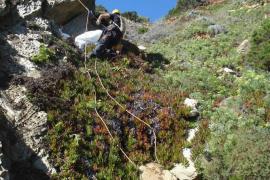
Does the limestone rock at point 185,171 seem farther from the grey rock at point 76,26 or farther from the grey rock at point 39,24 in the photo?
the grey rock at point 76,26

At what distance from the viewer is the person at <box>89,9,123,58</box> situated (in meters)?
18.0

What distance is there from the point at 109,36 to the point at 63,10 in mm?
3303

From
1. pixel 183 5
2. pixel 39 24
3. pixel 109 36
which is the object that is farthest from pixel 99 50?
pixel 183 5

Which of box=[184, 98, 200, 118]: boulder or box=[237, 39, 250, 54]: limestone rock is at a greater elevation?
box=[237, 39, 250, 54]: limestone rock

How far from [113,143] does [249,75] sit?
20.2 ft

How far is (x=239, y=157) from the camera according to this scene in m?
11.1

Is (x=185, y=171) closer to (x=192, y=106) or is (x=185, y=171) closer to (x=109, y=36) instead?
(x=192, y=106)

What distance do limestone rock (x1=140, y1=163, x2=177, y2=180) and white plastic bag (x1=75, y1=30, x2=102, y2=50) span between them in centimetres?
828

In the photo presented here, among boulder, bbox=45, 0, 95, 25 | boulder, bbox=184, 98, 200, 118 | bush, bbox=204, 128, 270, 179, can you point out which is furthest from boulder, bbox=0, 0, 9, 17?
bush, bbox=204, 128, 270, 179

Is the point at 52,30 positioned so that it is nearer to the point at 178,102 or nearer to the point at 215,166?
the point at 178,102

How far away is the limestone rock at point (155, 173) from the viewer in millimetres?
11711

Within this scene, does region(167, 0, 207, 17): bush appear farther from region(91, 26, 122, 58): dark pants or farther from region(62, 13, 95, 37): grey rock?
region(91, 26, 122, 58): dark pants

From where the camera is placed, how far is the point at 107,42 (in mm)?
18391

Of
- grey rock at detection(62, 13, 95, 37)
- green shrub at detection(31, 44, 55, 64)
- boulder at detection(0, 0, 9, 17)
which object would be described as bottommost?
green shrub at detection(31, 44, 55, 64)
